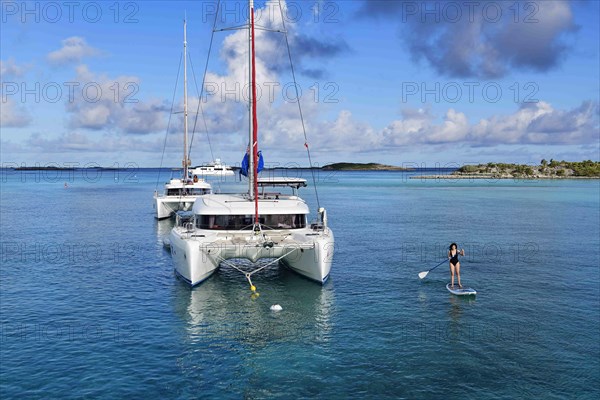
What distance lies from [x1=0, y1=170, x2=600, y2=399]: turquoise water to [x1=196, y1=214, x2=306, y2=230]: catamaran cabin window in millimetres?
2241

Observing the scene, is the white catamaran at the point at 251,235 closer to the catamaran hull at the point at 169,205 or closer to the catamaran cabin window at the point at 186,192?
the catamaran hull at the point at 169,205

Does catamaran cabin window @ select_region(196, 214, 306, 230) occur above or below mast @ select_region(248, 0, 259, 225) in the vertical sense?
below

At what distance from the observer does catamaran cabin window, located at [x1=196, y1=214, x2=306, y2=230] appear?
69.4ft

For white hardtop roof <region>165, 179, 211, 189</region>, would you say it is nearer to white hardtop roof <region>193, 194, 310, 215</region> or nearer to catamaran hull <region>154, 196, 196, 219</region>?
catamaran hull <region>154, 196, 196, 219</region>

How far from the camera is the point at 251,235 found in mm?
20000

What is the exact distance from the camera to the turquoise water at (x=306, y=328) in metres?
11.4

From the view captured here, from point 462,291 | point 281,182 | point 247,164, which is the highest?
point 247,164

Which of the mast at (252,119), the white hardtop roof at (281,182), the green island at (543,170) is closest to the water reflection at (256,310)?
the mast at (252,119)

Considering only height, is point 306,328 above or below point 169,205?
below

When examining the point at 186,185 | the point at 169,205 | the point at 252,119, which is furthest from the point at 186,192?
the point at 252,119

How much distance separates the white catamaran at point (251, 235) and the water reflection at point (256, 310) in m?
0.60

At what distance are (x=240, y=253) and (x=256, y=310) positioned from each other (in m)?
3.04

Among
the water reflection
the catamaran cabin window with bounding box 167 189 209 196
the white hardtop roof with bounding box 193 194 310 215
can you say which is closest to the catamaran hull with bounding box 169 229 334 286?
the water reflection

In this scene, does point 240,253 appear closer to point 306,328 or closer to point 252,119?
point 306,328
